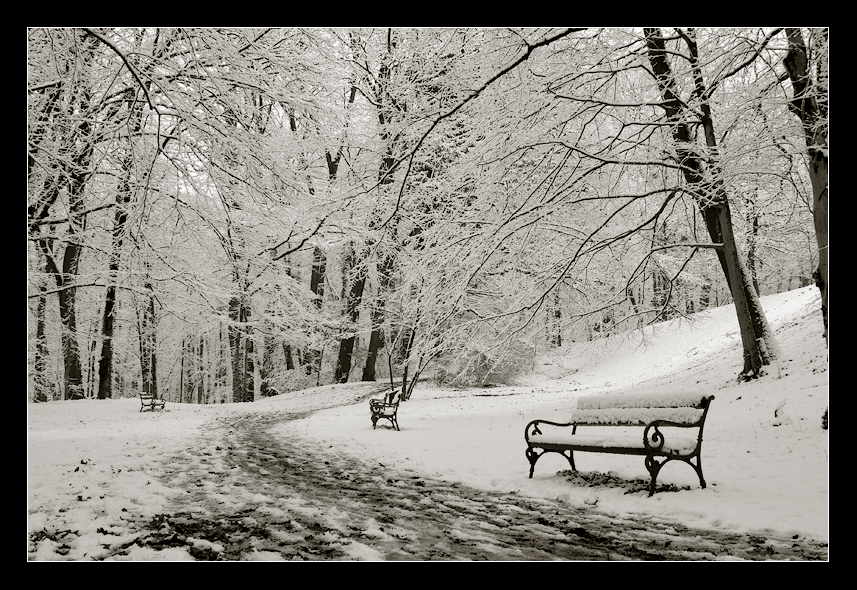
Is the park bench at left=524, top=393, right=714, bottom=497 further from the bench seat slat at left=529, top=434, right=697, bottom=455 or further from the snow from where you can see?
the snow

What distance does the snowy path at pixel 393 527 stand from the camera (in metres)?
3.78

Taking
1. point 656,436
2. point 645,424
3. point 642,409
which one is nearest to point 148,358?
point 642,409

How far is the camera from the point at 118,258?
1109 centimetres

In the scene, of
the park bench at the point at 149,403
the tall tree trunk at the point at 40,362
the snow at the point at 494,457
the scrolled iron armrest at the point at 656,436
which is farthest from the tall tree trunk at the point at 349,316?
the scrolled iron armrest at the point at 656,436

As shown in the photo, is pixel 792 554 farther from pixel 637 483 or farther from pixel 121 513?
pixel 121 513

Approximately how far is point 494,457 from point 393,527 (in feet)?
12.4

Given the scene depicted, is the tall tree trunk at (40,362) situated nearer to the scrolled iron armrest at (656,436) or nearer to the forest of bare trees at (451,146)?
the forest of bare trees at (451,146)

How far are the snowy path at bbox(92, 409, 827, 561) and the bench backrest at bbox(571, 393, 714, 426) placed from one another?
133 centimetres

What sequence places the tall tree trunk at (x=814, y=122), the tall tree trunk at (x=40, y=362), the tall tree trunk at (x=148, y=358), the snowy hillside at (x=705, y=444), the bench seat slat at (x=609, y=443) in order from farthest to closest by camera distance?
the tall tree trunk at (x=148, y=358)
the tall tree trunk at (x=40, y=362)
the tall tree trunk at (x=814, y=122)
the bench seat slat at (x=609, y=443)
the snowy hillside at (x=705, y=444)

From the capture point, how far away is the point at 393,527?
446 cm

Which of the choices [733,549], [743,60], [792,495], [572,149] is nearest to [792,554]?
[733,549]

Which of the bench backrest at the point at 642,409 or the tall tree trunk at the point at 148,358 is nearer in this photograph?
the bench backrest at the point at 642,409

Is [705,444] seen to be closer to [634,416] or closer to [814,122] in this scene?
[634,416]

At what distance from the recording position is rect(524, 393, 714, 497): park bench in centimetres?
546
